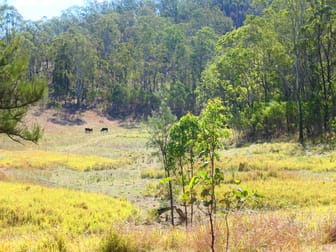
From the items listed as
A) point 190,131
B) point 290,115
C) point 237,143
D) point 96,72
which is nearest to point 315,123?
point 290,115

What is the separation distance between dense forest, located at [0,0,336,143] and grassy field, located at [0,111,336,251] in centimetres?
427

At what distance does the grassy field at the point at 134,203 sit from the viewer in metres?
6.45

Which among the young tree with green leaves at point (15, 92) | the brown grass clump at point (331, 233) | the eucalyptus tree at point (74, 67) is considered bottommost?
the brown grass clump at point (331, 233)

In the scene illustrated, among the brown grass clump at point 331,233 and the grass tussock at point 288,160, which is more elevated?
the brown grass clump at point 331,233

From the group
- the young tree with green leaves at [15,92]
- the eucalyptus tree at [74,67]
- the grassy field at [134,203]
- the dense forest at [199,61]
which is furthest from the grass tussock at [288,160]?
the eucalyptus tree at [74,67]

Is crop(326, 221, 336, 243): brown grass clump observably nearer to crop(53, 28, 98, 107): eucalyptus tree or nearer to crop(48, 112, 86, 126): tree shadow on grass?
crop(48, 112, 86, 126): tree shadow on grass

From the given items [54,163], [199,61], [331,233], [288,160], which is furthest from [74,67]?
[331,233]

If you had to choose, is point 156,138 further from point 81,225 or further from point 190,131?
point 81,225

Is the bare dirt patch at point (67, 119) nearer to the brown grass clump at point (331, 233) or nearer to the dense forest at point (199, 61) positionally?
the dense forest at point (199, 61)

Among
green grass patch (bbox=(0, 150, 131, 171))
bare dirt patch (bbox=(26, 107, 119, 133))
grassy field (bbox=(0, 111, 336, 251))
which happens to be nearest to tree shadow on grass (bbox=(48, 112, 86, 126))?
bare dirt patch (bbox=(26, 107, 119, 133))

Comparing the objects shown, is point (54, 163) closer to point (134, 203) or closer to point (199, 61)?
point (134, 203)

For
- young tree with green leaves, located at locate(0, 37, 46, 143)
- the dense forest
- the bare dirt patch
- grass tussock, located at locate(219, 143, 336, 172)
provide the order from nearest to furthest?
young tree with green leaves, located at locate(0, 37, 46, 143) < grass tussock, located at locate(219, 143, 336, 172) < the dense forest < the bare dirt patch

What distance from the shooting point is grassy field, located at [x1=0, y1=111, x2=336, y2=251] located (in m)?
6.45

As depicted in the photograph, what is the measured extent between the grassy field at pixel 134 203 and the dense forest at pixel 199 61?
4272mm
